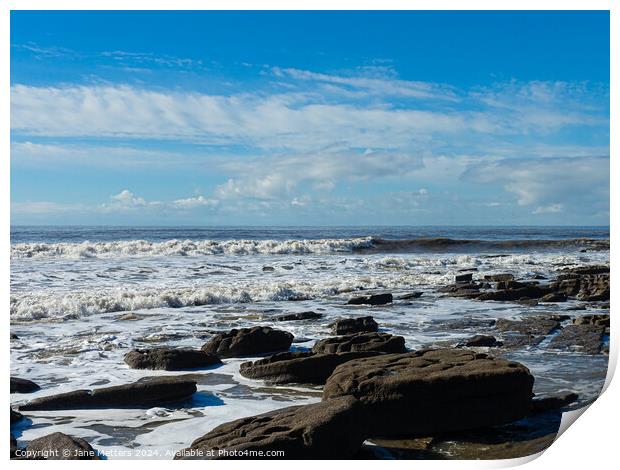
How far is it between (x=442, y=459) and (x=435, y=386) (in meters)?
0.66

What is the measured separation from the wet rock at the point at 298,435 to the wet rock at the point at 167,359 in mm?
2643

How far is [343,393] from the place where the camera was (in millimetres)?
5398


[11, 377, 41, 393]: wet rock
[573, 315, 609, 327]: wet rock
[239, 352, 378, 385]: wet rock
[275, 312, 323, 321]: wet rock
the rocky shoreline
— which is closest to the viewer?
the rocky shoreline

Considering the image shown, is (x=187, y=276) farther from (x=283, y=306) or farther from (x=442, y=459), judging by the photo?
(x=442, y=459)

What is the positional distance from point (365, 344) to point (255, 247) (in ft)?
75.6

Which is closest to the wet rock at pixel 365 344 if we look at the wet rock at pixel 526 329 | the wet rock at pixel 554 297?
the wet rock at pixel 526 329

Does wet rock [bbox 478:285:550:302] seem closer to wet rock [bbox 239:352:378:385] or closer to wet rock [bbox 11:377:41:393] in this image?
wet rock [bbox 239:352:378:385]

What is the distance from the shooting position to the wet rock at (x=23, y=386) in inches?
258

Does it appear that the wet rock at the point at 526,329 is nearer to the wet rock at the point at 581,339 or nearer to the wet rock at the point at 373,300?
the wet rock at the point at 581,339

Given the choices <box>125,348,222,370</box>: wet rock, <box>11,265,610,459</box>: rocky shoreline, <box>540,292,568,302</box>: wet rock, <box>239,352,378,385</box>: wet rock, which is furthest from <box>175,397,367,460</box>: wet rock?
<box>540,292,568,302</box>: wet rock

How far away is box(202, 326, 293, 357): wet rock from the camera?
8.26m

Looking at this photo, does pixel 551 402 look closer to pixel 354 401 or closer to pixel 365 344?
pixel 354 401

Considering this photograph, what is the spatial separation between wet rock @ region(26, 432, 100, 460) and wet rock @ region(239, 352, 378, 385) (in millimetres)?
2428
